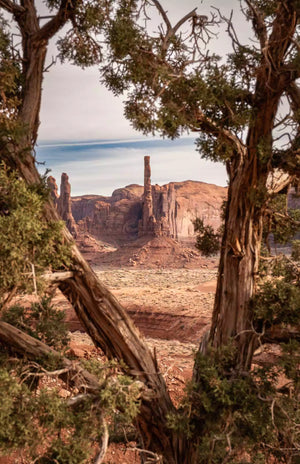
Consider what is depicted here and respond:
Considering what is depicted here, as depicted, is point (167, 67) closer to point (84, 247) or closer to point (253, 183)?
point (253, 183)

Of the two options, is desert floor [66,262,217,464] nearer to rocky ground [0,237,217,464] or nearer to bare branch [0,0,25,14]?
rocky ground [0,237,217,464]

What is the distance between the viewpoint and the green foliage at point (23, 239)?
4016 mm

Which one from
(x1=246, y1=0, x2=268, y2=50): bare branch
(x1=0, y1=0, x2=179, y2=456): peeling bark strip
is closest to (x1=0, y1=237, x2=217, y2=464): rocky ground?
(x1=0, y1=0, x2=179, y2=456): peeling bark strip

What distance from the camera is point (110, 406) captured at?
4.52m

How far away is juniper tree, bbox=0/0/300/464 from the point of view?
16.0ft

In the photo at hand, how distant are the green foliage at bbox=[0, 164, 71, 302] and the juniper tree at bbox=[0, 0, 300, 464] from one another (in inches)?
15.4

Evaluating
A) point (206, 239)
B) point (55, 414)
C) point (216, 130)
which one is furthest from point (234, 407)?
point (216, 130)

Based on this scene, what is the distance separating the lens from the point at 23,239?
4.21 meters

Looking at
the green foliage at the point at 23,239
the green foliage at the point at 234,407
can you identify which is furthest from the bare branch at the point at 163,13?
the green foliage at the point at 234,407

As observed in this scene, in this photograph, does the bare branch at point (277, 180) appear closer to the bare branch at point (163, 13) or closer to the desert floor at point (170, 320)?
the bare branch at point (163, 13)

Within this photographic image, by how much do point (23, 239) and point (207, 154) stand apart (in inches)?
108

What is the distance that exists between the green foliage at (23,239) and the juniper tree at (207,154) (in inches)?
15.4

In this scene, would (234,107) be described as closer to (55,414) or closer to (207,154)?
(207,154)

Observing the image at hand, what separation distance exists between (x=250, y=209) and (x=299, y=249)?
→ 1312 millimetres
